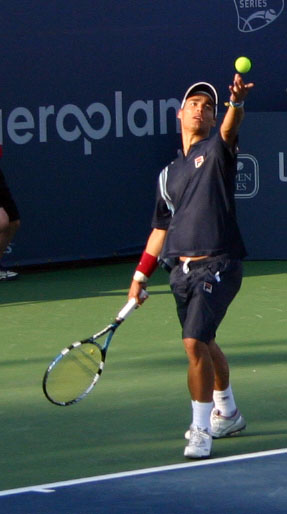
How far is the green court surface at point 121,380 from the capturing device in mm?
5871

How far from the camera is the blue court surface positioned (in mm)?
4941

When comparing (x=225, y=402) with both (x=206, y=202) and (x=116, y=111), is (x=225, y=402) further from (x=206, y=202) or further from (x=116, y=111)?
(x=116, y=111)

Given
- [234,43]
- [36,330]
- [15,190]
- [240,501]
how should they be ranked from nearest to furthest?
[240,501]
[36,330]
[15,190]
[234,43]

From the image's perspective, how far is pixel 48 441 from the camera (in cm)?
611

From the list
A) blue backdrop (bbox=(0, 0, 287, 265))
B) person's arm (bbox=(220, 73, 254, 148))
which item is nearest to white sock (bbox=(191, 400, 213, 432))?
person's arm (bbox=(220, 73, 254, 148))

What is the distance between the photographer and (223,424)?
6105mm

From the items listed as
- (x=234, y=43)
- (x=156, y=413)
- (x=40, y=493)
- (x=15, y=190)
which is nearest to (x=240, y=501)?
(x=40, y=493)

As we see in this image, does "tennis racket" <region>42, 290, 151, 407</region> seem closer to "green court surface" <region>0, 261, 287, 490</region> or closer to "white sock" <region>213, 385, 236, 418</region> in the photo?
"green court surface" <region>0, 261, 287, 490</region>

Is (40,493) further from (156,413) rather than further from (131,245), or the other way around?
(131,245)

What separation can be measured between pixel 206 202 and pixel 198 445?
1096 millimetres

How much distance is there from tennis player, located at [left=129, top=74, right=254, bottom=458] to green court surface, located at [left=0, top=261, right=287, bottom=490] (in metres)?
0.35

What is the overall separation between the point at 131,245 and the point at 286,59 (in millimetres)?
2407

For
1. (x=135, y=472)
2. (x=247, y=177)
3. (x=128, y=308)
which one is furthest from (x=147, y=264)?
(x=247, y=177)

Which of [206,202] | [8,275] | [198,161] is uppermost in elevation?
[198,161]
